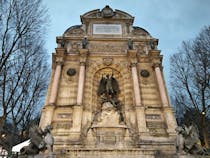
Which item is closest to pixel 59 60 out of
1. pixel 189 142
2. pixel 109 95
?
pixel 109 95

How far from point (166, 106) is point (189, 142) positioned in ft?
15.3

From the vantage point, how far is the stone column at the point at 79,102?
12.5m

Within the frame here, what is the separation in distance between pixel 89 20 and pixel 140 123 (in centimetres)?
1140

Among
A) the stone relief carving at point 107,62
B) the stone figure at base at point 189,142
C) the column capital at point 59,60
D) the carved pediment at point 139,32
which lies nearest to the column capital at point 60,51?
the column capital at point 59,60

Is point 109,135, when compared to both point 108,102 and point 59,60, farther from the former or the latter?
point 59,60

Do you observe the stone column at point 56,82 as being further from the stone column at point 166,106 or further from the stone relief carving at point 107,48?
the stone column at point 166,106

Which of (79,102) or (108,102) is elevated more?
(108,102)

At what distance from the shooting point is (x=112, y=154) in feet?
31.6

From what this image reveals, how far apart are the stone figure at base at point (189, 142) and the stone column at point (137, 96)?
3362 mm

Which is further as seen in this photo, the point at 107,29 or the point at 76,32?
the point at 107,29

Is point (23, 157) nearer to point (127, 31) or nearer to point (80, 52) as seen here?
point (80, 52)

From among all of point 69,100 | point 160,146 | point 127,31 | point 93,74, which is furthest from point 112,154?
point 127,31

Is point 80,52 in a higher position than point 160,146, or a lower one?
higher

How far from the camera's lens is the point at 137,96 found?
46.7 ft
